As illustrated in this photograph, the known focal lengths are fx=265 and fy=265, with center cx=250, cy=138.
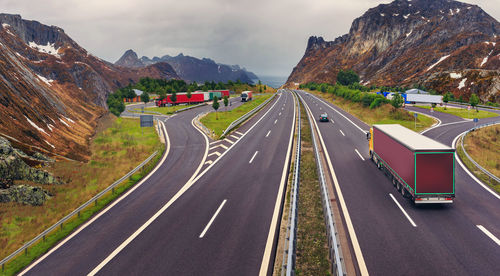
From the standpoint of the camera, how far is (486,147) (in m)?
30.1

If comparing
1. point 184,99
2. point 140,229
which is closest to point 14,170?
point 140,229

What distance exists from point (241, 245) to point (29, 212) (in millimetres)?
11898

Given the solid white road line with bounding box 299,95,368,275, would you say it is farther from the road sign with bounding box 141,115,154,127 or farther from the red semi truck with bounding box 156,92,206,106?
the red semi truck with bounding box 156,92,206,106

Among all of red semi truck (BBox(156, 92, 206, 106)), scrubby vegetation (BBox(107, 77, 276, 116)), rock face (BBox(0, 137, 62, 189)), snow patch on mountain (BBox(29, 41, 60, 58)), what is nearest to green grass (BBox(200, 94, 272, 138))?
rock face (BBox(0, 137, 62, 189))

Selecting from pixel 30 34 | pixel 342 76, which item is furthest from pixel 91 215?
pixel 30 34

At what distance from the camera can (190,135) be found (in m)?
35.2

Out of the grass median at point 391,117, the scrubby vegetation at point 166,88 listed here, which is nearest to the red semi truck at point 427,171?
the grass median at point 391,117

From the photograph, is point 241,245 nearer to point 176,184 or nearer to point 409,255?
point 409,255

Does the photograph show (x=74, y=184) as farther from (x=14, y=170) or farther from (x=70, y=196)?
(x=14, y=170)

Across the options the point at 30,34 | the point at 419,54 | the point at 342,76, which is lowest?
the point at 342,76

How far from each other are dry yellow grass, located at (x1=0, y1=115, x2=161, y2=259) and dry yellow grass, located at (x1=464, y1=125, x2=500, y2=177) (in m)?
29.4

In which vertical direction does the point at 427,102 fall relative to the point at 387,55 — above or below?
below

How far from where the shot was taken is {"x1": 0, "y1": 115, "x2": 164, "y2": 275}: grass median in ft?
38.4

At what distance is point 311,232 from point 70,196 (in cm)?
1470
